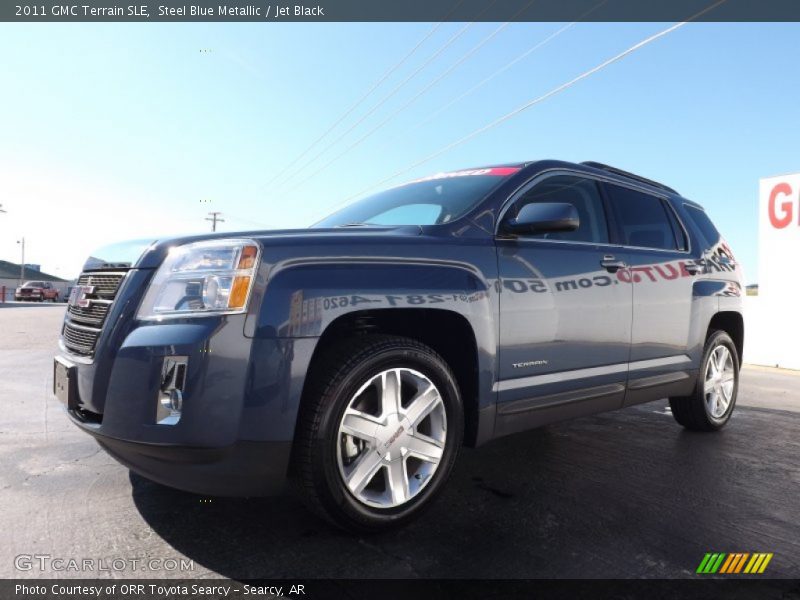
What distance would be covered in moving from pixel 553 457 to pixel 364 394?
5.56 feet

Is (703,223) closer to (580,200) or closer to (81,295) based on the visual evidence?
(580,200)

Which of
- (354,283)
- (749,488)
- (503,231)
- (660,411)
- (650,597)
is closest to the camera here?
(650,597)

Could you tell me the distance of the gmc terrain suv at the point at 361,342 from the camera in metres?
1.92

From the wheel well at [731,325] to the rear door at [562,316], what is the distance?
5.03ft

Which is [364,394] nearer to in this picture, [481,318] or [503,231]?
[481,318]

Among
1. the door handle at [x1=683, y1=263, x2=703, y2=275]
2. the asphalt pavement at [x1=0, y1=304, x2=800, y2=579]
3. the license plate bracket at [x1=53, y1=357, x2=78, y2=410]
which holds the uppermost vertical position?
the door handle at [x1=683, y1=263, x2=703, y2=275]

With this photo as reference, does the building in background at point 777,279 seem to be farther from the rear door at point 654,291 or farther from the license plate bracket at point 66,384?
the license plate bracket at point 66,384

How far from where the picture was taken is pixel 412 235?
241cm

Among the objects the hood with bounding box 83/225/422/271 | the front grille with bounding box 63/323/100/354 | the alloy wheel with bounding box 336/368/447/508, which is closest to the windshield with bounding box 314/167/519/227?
the hood with bounding box 83/225/422/271

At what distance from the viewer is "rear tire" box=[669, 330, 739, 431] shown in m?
4.07

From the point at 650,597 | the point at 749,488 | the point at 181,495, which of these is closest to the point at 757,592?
the point at 650,597

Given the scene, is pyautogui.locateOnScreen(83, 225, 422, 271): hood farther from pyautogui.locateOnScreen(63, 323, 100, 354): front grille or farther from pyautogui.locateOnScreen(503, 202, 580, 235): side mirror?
pyautogui.locateOnScreen(503, 202, 580, 235): side mirror

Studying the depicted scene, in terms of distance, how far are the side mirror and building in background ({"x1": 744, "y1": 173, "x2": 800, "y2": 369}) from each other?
417 inches

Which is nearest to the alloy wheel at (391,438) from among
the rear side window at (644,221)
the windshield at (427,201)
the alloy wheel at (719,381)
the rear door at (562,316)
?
the rear door at (562,316)
